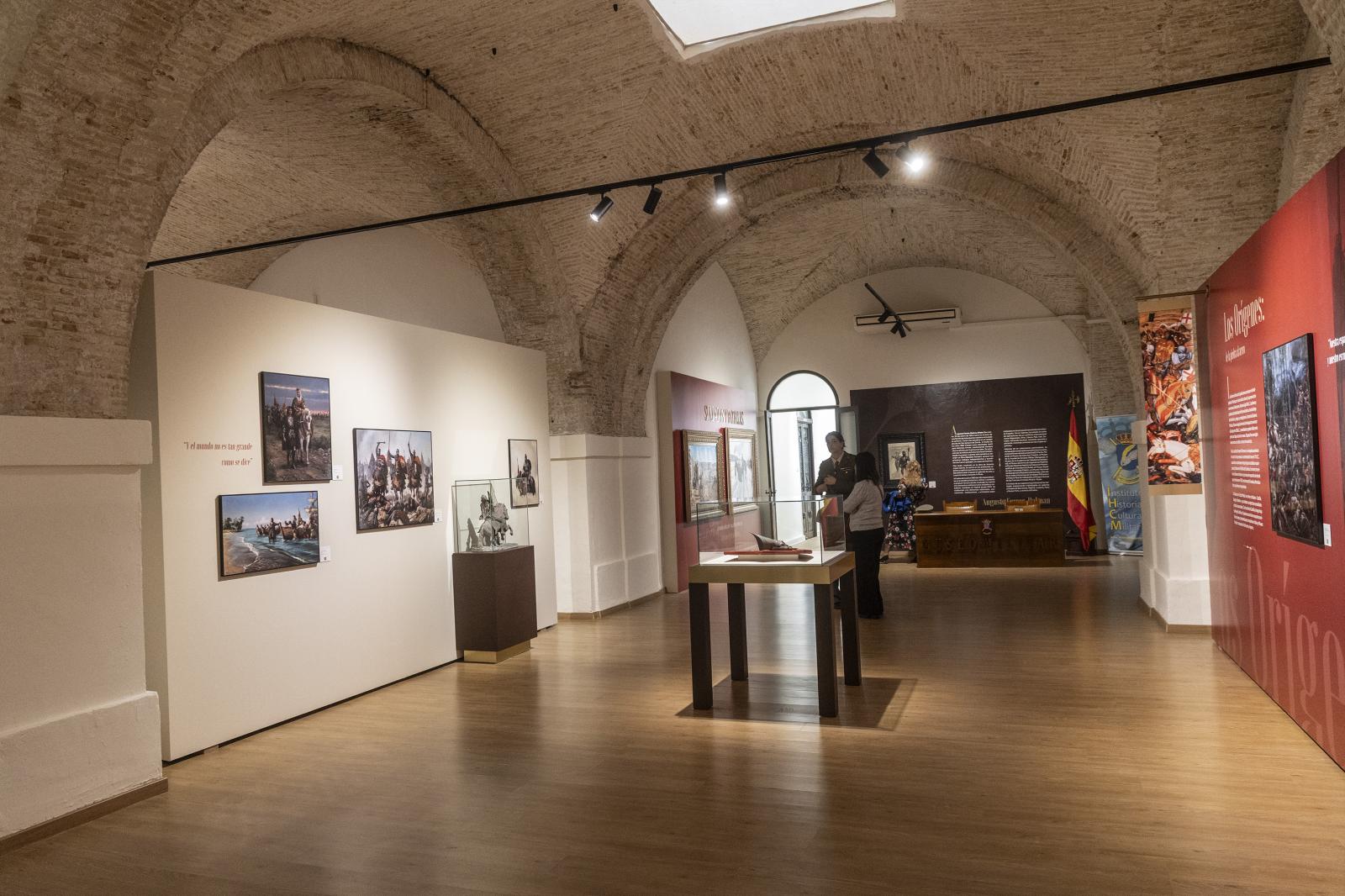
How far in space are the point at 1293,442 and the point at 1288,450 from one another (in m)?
0.13

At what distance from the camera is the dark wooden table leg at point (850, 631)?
20.9 feet

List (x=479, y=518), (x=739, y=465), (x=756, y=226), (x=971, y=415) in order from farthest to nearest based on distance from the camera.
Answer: (x=971, y=415), (x=739, y=465), (x=756, y=226), (x=479, y=518)

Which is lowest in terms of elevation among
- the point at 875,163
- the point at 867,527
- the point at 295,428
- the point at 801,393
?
the point at 867,527

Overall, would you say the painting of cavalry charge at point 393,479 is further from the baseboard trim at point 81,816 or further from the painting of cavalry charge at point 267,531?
the baseboard trim at point 81,816

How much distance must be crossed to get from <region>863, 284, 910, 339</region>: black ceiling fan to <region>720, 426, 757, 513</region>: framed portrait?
299 centimetres

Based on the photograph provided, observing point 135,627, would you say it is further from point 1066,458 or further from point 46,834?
point 1066,458

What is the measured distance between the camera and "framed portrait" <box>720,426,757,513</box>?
14.0 metres

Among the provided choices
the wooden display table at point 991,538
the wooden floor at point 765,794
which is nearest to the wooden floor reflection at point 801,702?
the wooden floor at point 765,794

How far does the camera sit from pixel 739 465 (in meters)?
14.7

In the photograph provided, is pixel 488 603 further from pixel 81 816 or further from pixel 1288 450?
pixel 1288 450

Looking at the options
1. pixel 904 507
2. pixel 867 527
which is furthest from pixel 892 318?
pixel 867 527

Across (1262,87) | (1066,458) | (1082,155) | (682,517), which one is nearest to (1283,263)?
(1262,87)

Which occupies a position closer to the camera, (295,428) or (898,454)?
(295,428)

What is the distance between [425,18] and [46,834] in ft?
18.8
